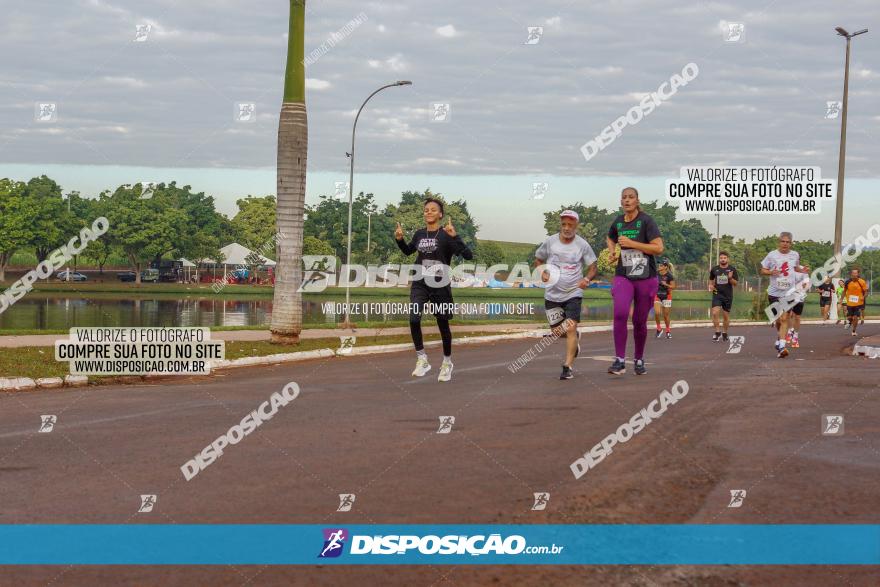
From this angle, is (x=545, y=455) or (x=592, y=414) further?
(x=592, y=414)

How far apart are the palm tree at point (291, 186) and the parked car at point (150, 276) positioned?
80.5 m

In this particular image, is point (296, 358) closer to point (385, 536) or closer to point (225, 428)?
point (225, 428)

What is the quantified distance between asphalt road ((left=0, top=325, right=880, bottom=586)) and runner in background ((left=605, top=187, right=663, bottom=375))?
1.17 metres

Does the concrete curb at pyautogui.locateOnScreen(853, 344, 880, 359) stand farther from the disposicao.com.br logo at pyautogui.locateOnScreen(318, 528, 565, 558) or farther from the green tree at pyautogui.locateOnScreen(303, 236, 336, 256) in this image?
the green tree at pyautogui.locateOnScreen(303, 236, 336, 256)

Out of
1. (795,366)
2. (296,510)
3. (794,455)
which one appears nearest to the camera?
(296,510)

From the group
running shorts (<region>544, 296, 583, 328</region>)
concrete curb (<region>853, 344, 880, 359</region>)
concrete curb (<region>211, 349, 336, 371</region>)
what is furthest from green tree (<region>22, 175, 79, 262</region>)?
running shorts (<region>544, 296, 583, 328</region>)

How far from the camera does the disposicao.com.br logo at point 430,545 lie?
4609 millimetres

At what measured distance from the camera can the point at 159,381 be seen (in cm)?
1301

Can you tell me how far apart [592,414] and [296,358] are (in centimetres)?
852

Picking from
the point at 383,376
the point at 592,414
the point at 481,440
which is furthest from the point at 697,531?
the point at 383,376

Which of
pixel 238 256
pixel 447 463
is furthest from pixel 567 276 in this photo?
pixel 238 256

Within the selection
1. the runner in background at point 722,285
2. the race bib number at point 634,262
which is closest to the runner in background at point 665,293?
the runner in background at point 722,285

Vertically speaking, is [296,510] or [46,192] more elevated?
[46,192]

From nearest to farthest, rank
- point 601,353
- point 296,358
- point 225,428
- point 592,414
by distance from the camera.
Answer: point 225,428 → point 592,414 → point 296,358 → point 601,353
